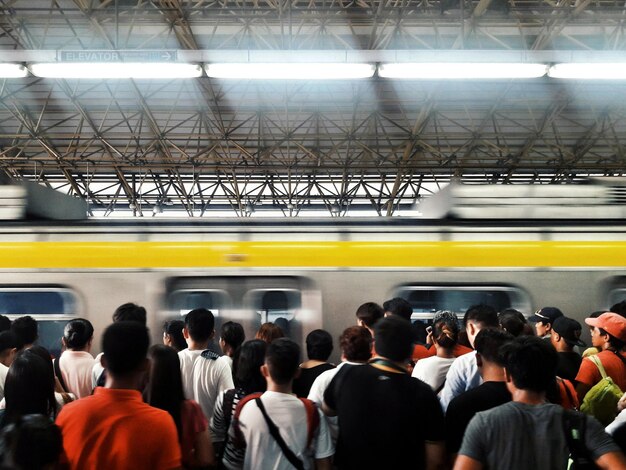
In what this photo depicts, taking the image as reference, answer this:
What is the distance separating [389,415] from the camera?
3.01 metres

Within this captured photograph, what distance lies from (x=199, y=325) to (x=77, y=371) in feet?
3.34

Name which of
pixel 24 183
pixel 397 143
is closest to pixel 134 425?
pixel 24 183

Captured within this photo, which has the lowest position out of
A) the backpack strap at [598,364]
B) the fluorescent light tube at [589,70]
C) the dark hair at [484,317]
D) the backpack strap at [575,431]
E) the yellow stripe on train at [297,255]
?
the backpack strap at [575,431]

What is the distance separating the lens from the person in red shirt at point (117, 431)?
2285 millimetres

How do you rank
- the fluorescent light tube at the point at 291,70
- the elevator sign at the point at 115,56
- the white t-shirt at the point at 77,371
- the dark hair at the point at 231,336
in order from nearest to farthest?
the white t-shirt at the point at 77,371
the dark hair at the point at 231,336
the elevator sign at the point at 115,56
the fluorescent light tube at the point at 291,70

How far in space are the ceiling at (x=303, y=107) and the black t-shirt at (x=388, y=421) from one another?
6371 millimetres

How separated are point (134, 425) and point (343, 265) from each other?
4.18m

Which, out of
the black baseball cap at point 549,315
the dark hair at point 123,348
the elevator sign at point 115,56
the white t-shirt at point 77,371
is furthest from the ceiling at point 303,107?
the dark hair at point 123,348

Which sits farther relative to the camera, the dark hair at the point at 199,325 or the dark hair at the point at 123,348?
the dark hair at the point at 199,325

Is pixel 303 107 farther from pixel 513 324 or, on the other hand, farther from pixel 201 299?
pixel 513 324

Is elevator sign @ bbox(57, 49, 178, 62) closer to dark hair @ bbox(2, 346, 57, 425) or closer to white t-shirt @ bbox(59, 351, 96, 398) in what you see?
white t-shirt @ bbox(59, 351, 96, 398)

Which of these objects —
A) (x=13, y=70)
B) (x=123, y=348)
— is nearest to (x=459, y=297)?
(x=123, y=348)

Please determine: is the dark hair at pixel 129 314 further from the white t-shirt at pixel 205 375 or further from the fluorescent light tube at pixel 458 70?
the fluorescent light tube at pixel 458 70

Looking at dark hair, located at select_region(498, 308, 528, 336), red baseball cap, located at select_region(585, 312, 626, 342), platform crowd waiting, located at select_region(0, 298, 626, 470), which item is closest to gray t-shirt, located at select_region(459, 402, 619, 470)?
platform crowd waiting, located at select_region(0, 298, 626, 470)
